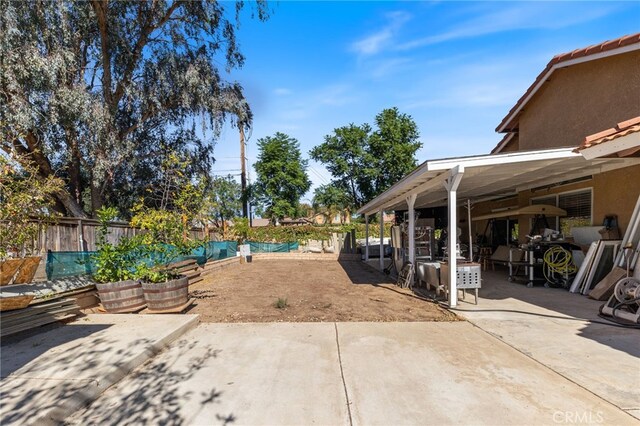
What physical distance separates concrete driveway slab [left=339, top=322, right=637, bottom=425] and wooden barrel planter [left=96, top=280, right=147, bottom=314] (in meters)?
3.88

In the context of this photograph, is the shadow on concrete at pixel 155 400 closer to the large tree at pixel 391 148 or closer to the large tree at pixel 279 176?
the large tree at pixel 391 148

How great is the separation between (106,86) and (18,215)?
9.43 metres

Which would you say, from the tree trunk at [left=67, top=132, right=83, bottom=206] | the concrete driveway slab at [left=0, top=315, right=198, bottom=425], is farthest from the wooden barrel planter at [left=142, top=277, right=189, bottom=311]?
the tree trunk at [left=67, top=132, right=83, bottom=206]

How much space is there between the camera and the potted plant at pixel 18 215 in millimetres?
5004

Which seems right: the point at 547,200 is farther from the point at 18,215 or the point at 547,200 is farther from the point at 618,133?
the point at 18,215

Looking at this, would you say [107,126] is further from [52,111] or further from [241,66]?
[241,66]

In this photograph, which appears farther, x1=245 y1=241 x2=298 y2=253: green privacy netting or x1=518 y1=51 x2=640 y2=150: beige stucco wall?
x1=245 y1=241 x2=298 y2=253: green privacy netting

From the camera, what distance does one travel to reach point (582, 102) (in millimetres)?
8859

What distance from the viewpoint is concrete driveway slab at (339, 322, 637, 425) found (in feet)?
9.32

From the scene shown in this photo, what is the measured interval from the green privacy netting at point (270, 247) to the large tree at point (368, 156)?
52.3ft

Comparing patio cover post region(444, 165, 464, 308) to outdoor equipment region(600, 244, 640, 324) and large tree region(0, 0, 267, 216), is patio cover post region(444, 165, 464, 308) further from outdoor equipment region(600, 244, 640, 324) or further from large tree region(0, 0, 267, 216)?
large tree region(0, 0, 267, 216)

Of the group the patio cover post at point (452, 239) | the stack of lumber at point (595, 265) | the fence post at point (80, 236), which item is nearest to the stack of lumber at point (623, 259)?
the stack of lumber at point (595, 265)

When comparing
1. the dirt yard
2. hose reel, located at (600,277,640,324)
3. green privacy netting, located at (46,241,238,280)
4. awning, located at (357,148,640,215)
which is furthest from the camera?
awning, located at (357,148,640,215)

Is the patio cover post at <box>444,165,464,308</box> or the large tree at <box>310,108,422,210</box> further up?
the large tree at <box>310,108,422,210</box>
